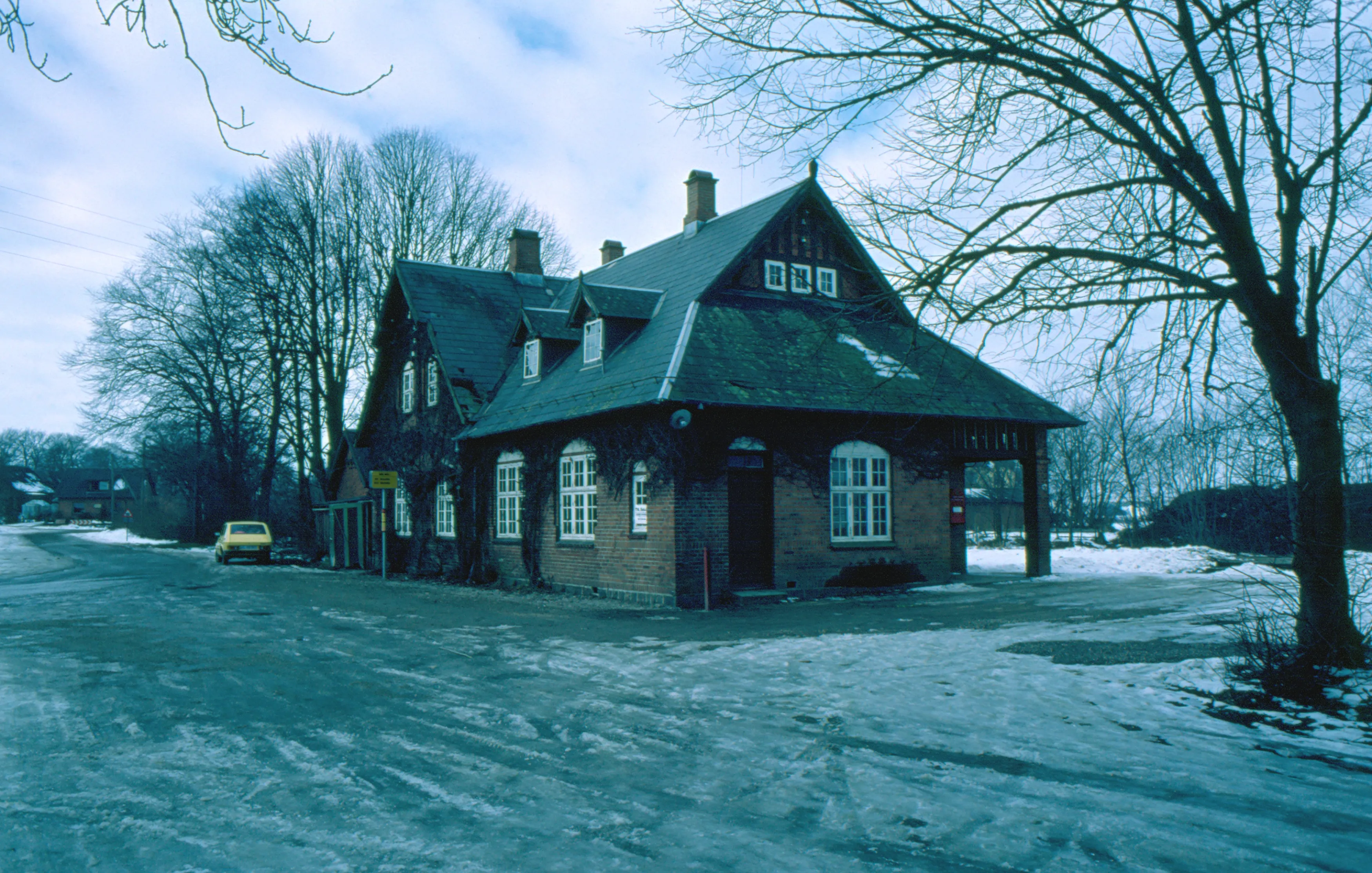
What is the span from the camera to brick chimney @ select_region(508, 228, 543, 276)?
30.9m

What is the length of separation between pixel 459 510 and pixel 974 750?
19565 mm

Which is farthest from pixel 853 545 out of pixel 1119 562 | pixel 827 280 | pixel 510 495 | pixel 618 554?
pixel 1119 562

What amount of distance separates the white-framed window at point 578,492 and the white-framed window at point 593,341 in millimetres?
1967

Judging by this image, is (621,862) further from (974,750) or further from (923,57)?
(923,57)

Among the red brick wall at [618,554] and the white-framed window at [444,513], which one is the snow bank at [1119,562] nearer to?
the red brick wall at [618,554]

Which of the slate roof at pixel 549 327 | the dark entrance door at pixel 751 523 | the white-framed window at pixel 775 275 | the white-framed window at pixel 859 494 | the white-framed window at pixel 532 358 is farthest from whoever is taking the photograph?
the white-framed window at pixel 532 358

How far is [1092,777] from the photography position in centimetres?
577

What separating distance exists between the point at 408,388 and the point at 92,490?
115m

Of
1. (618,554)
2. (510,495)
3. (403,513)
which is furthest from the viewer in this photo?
(403,513)

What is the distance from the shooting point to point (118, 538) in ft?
211

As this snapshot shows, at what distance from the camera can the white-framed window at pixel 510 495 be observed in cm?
2194

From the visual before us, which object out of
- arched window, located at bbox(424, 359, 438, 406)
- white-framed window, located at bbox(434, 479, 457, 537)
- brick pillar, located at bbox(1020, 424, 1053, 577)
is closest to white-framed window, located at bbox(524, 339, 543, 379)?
arched window, located at bbox(424, 359, 438, 406)

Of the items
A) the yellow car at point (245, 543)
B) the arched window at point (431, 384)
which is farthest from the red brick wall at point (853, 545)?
the yellow car at point (245, 543)

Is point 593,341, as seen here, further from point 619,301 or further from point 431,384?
point 431,384
